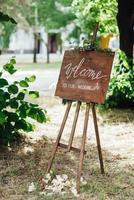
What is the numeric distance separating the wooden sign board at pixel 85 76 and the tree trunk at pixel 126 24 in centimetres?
533

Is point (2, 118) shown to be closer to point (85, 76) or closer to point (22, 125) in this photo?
point (22, 125)

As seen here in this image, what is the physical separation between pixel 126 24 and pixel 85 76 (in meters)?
5.72

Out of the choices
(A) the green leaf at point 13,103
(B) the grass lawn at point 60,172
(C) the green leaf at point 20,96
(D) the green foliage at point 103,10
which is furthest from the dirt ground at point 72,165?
(D) the green foliage at point 103,10

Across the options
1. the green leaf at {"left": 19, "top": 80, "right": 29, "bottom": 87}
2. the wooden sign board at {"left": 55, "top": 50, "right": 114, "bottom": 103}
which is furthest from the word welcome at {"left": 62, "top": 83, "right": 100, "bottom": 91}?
the green leaf at {"left": 19, "top": 80, "right": 29, "bottom": 87}

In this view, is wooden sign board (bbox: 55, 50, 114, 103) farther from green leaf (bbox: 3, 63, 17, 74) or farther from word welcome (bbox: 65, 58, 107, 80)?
green leaf (bbox: 3, 63, 17, 74)

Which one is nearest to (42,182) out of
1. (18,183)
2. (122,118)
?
(18,183)

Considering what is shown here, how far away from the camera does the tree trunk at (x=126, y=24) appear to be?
35.3 ft

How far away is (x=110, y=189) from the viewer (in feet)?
18.1

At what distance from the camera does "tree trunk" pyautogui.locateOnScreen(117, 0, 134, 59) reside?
1077cm

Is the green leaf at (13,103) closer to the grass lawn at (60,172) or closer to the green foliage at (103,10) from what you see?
the grass lawn at (60,172)

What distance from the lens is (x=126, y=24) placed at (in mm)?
11031

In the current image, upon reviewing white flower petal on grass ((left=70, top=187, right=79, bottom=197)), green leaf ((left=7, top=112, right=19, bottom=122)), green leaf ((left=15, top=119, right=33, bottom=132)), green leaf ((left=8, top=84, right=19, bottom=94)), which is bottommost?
white flower petal on grass ((left=70, top=187, right=79, bottom=197))

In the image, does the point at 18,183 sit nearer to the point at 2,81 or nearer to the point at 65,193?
the point at 65,193

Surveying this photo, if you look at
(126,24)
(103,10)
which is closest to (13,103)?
(126,24)
